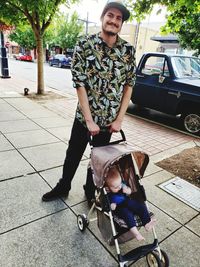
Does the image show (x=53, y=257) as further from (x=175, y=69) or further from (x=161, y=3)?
(x=175, y=69)

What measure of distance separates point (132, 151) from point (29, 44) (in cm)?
4488

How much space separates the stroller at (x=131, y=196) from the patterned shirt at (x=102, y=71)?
1.36 feet

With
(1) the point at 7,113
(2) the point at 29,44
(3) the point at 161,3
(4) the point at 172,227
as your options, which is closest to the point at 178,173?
(4) the point at 172,227

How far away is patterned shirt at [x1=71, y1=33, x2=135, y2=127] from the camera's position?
2150mm

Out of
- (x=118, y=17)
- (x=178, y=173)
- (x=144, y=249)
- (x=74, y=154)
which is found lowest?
(x=178, y=173)

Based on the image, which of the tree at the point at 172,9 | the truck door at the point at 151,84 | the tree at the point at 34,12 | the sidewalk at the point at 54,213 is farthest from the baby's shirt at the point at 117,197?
the tree at the point at 34,12

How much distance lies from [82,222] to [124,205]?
635mm

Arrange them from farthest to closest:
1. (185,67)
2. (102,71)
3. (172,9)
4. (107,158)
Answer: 1. (185,67)
2. (172,9)
3. (102,71)
4. (107,158)

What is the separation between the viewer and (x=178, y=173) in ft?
13.0

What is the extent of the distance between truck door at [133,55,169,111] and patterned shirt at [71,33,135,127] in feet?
14.4

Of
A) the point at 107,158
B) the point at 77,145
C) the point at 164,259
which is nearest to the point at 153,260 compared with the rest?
the point at 164,259

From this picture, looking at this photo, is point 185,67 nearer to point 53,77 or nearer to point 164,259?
point 164,259

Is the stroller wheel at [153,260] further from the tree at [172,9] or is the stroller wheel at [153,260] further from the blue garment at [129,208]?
the tree at [172,9]

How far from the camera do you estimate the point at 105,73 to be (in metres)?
2.18
